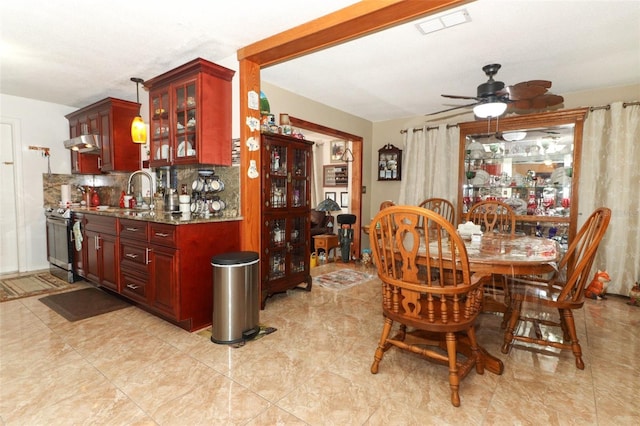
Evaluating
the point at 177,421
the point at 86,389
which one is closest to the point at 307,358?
the point at 177,421

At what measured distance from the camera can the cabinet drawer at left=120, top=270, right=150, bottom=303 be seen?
8.94ft

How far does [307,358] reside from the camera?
2.13m

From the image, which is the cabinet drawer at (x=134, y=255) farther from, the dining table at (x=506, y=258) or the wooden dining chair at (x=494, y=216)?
the wooden dining chair at (x=494, y=216)

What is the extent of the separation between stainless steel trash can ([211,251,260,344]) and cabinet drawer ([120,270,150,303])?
79cm

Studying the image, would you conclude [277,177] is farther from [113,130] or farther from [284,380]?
[113,130]

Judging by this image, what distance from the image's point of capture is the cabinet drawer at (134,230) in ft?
8.79

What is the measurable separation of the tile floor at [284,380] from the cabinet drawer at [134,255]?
48 cm

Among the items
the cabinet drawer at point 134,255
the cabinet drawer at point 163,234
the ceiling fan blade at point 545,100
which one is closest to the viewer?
the cabinet drawer at point 163,234

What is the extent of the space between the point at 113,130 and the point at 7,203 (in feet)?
6.04

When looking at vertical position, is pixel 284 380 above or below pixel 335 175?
below

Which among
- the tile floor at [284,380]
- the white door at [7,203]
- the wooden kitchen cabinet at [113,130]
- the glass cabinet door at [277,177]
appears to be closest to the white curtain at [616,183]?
the tile floor at [284,380]

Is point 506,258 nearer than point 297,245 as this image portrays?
Yes

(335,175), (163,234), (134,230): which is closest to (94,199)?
(134,230)

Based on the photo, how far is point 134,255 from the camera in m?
2.82
